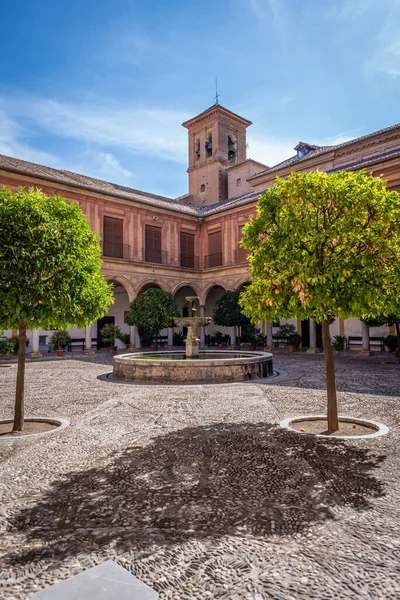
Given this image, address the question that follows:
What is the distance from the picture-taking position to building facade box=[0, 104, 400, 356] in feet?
63.5

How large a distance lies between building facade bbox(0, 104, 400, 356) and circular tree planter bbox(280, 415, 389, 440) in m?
12.7

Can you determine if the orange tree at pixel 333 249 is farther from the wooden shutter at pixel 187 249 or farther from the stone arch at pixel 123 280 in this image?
the wooden shutter at pixel 187 249

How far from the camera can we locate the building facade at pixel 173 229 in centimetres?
1934

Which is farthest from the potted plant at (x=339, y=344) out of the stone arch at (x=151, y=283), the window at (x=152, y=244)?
the window at (x=152, y=244)

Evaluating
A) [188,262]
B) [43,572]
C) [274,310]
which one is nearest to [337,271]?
[274,310]

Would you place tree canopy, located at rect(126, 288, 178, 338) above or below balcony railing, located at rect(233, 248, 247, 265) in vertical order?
below

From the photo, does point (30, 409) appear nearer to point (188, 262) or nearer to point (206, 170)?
point (188, 262)

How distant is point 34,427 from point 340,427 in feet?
14.2

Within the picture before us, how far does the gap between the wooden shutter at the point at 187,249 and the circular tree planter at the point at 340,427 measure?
63.4 feet

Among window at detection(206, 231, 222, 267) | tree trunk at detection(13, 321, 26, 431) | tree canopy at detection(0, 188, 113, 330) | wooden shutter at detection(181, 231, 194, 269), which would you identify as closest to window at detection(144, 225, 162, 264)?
wooden shutter at detection(181, 231, 194, 269)

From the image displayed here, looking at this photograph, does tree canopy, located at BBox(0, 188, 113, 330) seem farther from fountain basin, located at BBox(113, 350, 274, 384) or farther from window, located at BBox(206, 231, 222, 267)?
window, located at BBox(206, 231, 222, 267)

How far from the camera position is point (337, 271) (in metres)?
4.45

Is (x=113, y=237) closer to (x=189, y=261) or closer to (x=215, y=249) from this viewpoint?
(x=189, y=261)

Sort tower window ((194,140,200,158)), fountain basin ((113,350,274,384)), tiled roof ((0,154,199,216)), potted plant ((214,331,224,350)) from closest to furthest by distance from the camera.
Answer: fountain basin ((113,350,274,384)) → tiled roof ((0,154,199,216)) → potted plant ((214,331,224,350)) → tower window ((194,140,200,158))
